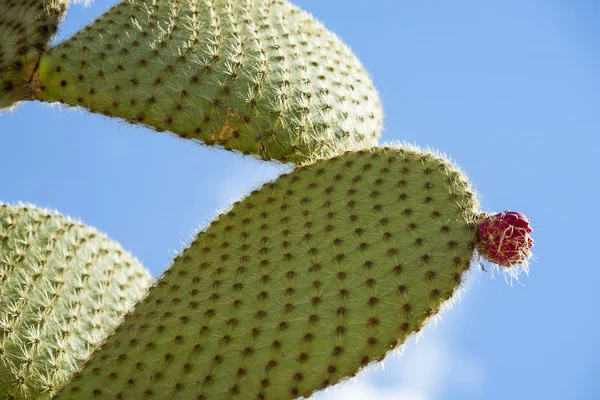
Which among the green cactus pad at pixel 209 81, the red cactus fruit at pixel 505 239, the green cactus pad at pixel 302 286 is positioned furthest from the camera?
the green cactus pad at pixel 209 81

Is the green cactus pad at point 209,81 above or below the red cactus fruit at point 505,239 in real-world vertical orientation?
above

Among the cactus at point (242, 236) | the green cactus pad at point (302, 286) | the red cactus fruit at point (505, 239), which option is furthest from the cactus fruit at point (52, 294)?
the red cactus fruit at point (505, 239)

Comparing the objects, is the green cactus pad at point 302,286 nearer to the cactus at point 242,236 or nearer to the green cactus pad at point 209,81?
the cactus at point 242,236

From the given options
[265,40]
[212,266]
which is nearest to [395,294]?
[212,266]

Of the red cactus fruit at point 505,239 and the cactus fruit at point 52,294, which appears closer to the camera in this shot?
the red cactus fruit at point 505,239

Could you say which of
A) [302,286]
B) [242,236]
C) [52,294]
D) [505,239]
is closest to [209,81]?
[242,236]

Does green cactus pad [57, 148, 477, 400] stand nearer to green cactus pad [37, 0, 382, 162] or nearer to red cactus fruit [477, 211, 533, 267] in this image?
red cactus fruit [477, 211, 533, 267]

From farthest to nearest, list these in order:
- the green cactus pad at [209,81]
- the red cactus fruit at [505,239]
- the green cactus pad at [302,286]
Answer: the green cactus pad at [209,81] < the red cactus fruit at [505,239] < the green cactus pad at [302,286]
